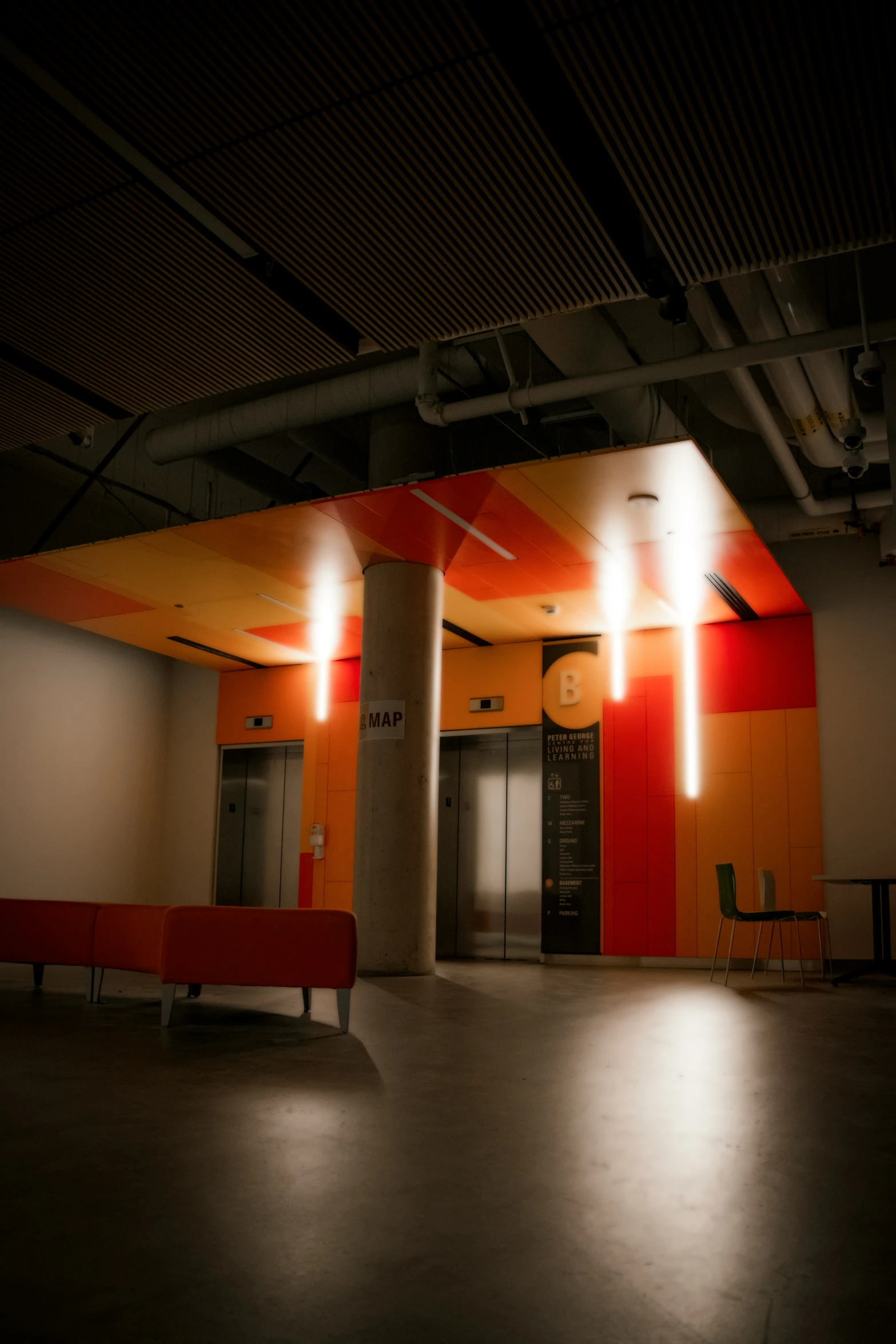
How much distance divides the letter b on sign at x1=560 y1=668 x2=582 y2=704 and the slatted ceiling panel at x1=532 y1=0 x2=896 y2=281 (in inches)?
323

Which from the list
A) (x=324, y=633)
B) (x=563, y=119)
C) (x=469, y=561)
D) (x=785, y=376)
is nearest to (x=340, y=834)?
(x=324, y=633)

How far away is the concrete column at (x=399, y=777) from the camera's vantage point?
895 cm

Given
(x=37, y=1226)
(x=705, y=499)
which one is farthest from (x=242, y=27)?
(x=705, y=499)

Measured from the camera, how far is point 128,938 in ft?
21.5

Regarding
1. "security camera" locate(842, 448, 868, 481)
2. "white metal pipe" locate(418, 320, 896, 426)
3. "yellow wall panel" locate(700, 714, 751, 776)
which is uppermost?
"white metal pipe" locate(418, 320, 896, 426)

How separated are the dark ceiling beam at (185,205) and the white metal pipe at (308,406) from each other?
3.64 m

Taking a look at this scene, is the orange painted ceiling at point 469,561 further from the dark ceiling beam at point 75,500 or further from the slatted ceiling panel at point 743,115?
the slatted ceiling panel at point 743,115

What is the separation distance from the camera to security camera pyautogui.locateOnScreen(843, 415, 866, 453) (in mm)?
6109

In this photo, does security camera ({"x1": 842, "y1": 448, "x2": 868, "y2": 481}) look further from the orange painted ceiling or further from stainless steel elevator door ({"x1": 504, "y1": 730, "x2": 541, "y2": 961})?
stainless steel elevator door ({"x1": 504, "y1": 730, "x2": 541, "y2": 961})

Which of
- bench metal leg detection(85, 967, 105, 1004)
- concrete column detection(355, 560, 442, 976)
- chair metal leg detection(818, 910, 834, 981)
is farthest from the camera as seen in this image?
chair metal leg detection(818, 910, 834, 981)

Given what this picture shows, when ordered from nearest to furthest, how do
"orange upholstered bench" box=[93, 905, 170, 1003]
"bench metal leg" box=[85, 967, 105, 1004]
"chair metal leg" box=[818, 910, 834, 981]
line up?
"orange upholstered bench" box=[93, 905, 170, 1003] → "bench metal leg" box=[85, 967, 105, 1004] → "chair metal leg" box=[818, 910, 834, 981]

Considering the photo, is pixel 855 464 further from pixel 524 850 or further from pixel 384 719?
pixel 524 850

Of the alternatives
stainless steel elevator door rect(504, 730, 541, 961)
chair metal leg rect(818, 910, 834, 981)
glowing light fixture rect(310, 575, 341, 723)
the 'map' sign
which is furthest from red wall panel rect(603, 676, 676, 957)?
glowing light fixture rect(310, 575, 341, 723)

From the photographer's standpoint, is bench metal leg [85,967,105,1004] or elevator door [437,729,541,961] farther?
elevator door [437,729,541,961]
